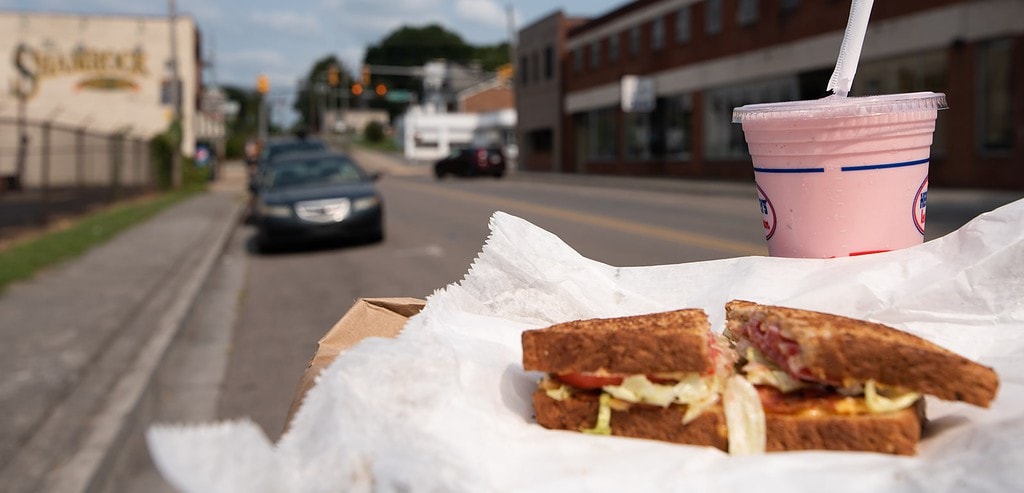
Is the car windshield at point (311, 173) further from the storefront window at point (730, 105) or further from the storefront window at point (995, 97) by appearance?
the storefront window at point (730, 105)

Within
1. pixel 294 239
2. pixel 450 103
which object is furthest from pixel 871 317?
pixel 450 103

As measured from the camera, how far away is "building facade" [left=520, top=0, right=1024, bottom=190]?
21859 millimetres

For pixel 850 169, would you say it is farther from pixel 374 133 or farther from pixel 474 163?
pixel 374 133

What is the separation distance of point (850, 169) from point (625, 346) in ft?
2.29

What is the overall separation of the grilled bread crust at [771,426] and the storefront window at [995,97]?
23.0 m

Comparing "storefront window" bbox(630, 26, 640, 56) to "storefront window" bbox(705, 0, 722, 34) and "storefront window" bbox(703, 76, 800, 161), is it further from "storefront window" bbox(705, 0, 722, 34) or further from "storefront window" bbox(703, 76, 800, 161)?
"storefront window" bbox(703, 76, 800, 161)

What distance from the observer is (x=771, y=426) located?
4.00 feet

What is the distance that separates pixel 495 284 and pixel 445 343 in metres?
0.30

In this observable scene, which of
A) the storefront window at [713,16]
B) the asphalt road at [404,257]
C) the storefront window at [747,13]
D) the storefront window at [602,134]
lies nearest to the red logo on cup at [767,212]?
the asphalt road at [404,257]

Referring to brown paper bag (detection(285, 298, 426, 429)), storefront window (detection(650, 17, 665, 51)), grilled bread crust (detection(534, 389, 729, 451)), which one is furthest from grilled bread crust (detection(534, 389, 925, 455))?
storefront window (detection(650, 17, 665, 51))

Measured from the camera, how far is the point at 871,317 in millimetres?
1565

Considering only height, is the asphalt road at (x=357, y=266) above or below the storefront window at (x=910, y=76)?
below

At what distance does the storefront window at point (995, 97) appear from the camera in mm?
21281

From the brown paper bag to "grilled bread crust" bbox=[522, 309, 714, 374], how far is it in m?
0.27
